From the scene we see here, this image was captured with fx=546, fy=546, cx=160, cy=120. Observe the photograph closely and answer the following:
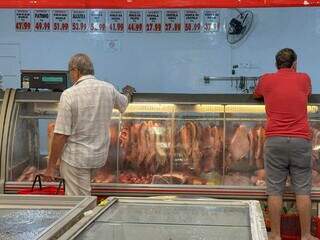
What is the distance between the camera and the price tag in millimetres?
7078

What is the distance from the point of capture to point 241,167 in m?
5.04

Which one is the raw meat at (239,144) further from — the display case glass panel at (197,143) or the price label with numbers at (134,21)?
the price label with numbers at (134,21)

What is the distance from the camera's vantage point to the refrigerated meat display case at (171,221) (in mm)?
2117

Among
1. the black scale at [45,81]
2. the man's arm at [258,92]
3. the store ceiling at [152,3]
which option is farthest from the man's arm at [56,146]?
the man's arm at [258,92]

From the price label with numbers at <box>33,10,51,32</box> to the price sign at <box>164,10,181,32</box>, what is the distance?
155cm

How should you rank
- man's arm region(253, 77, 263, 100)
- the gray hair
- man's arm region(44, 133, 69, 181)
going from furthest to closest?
man's arm region(253, 77, 263, 100), the gray hair, man's arm region(44, 133, 69, 181)

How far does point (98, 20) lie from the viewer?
278 inches

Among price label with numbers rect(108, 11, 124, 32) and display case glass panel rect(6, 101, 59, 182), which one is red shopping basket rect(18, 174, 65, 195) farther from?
price label with numbers rect(108, 11, 124, 32)

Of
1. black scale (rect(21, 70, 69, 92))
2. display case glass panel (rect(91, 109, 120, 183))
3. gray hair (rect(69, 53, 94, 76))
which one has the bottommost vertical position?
display case glass panel (rect(91, 109, 120, 183))

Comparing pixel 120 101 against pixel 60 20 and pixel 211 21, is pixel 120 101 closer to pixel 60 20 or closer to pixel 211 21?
pixel 211 21

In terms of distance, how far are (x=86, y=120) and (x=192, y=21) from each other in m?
3.07

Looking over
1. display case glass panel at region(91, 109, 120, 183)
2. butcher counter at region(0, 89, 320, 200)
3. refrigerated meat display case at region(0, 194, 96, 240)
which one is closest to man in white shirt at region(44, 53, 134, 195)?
butcher counter at region(0, 89, 320, 200)

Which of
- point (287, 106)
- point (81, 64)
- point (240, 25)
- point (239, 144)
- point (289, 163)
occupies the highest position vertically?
point (240, 25)

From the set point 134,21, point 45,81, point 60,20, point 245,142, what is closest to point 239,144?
point 245,142
